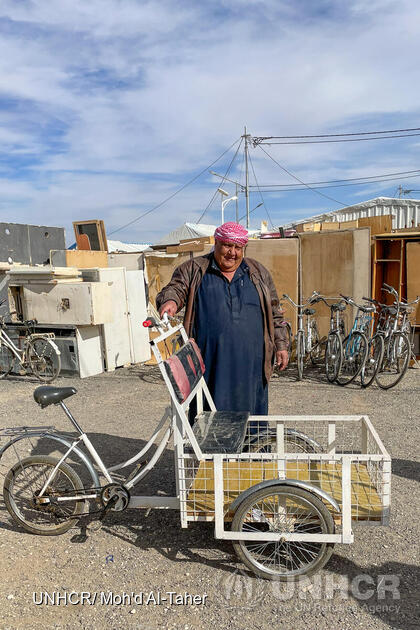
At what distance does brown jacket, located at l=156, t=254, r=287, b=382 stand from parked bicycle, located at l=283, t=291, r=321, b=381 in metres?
3.80

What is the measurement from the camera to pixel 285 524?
258 centimetres

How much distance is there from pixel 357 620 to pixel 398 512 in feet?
3.73

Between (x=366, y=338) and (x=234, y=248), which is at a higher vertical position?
(x=234, y=248)

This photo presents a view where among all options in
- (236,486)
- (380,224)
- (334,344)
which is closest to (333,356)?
(334,344)

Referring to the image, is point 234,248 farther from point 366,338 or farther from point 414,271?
point 414,271

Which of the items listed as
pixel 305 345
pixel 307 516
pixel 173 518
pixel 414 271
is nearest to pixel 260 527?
pixel 307 516

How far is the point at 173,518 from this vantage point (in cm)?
333

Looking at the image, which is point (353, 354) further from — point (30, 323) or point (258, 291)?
point (30, 323)

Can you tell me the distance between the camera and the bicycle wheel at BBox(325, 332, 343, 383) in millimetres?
6781

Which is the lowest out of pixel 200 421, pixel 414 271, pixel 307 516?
pixel 307 516

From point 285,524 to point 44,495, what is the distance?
1.48 m

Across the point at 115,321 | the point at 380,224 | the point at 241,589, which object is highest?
the point at 380,224

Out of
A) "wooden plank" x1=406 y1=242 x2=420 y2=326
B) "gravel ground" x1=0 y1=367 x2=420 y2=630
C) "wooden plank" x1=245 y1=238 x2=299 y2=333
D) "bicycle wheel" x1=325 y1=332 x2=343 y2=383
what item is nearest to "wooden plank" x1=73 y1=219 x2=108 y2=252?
"wooden plank" x1=245 y1=238 x2=299 y2=333

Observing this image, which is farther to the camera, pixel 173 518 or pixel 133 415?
pixel 133 415
